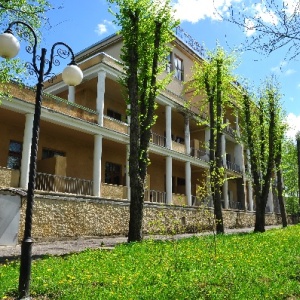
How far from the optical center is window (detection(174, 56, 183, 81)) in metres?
28.6

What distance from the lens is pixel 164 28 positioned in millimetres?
15734

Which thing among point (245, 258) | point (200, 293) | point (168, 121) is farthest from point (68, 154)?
point (200, 293)

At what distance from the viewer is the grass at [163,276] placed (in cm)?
561

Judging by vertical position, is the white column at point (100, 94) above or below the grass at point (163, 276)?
above

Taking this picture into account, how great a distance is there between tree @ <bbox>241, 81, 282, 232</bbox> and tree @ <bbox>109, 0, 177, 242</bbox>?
10024mm

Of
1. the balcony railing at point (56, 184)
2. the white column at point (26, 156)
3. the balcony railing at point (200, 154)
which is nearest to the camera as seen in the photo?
the white column at point (26, 156)

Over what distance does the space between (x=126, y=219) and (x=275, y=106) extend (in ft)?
44.0

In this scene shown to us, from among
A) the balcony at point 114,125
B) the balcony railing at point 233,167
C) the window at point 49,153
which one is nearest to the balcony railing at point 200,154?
the balcony railing at point 233,167

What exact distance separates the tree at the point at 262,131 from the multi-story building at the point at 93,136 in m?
3.14

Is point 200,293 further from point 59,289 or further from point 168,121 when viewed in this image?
point 168,121

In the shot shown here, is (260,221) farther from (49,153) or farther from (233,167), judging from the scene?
(49,153)

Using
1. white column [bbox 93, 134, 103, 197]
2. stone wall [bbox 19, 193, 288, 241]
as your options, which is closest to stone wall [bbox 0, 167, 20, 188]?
stone wall [bbox 19, 193, 288, 241]

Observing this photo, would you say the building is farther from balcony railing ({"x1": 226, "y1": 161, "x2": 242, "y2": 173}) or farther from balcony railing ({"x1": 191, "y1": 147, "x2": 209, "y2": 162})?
balcony railing ({"x1": 226, "y1": 161, "x2": 242, "y2": 173})

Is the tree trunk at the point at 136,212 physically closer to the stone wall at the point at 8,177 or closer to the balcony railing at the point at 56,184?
the balcony railing at the point at 56,184
